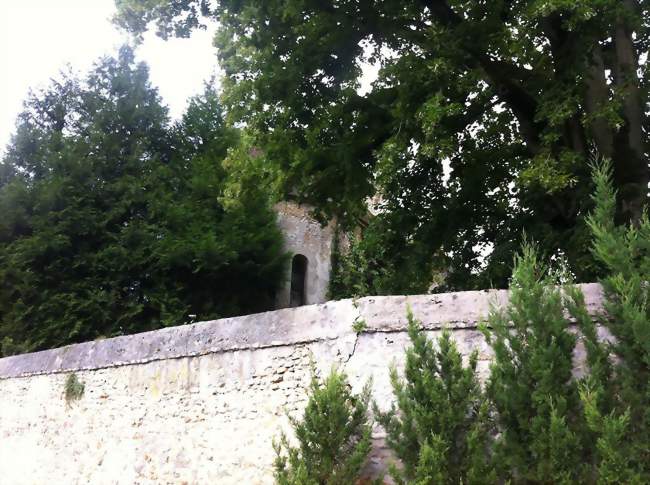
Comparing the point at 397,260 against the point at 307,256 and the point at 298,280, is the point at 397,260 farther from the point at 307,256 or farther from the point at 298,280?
the point at 298,280

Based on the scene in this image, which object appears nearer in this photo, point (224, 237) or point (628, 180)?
point (628, 180)

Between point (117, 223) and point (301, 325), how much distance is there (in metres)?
10.6

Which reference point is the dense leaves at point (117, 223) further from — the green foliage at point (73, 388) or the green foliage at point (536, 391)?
the green foliage at point (536, 391)

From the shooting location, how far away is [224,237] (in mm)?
14508

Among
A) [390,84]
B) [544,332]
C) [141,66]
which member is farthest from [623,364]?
[141,66]

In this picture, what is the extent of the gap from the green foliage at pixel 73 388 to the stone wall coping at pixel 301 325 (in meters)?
0.18

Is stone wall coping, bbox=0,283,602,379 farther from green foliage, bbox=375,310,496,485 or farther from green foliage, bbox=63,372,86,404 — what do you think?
green foliage, bbox=375,310,496,485

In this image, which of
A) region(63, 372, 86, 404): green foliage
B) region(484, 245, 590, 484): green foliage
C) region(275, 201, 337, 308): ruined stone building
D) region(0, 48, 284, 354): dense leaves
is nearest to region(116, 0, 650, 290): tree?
region(484, 245, 590, 484): green foliage

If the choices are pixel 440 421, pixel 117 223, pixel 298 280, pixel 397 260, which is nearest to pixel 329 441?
pixel 440 421

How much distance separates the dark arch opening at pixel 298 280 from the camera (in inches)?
705

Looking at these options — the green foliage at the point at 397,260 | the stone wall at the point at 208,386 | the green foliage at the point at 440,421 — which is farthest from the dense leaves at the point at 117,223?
the green foliage at the point at 440,421

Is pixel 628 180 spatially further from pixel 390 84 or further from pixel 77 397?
pixel 77 397

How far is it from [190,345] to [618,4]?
5969 millimetres

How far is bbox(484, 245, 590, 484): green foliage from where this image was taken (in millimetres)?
3664
